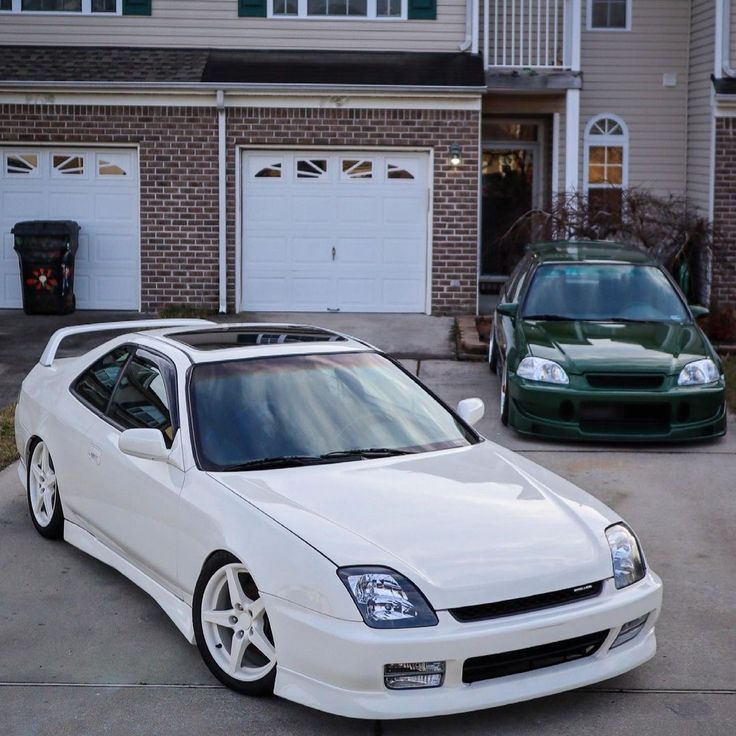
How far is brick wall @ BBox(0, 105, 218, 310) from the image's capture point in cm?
1675

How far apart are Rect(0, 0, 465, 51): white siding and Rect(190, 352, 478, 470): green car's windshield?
1214cm

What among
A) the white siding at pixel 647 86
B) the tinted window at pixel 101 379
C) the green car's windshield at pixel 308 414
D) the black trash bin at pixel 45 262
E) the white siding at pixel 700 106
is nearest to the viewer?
the green car's windshield at pixel 308 414

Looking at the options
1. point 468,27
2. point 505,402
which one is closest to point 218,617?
point 505,402

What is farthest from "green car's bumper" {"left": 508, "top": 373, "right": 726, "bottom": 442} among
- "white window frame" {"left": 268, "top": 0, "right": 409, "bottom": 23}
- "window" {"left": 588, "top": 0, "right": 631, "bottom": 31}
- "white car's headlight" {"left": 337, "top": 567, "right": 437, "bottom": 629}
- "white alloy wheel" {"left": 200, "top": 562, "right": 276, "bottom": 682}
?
"window" {"left": 588, "top": 0, "right": 631, "bottom": 31}

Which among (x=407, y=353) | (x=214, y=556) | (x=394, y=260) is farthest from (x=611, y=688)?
(x=394, y=260)

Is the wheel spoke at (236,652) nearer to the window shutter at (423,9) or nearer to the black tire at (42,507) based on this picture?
the black tire at (42,507)

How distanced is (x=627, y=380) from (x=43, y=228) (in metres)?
9.35

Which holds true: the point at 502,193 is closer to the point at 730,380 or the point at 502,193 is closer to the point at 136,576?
the point at 730,380

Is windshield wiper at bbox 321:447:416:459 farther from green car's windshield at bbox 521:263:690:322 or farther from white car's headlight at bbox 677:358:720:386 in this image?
green car's windshield at bbox 521:263:690:322

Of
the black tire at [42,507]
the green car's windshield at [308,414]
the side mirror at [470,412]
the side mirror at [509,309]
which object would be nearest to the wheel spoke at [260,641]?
the green car's windshield at [308,414]

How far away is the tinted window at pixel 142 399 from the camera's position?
5871 millimetres

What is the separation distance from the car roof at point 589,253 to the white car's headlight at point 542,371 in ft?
5.89

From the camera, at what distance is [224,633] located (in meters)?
5.08

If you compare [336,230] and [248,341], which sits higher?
[336,230]
